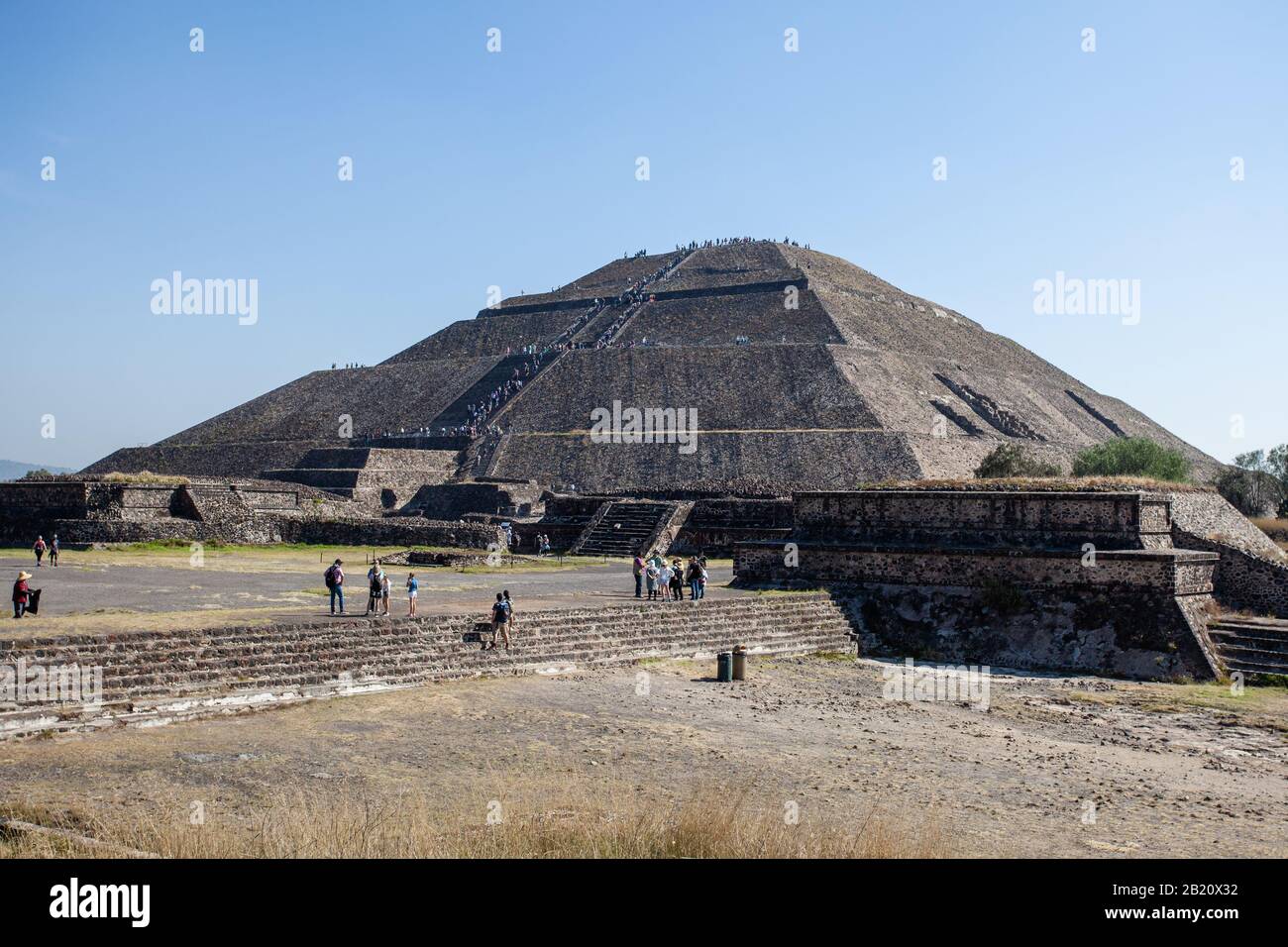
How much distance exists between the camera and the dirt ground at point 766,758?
9.19m

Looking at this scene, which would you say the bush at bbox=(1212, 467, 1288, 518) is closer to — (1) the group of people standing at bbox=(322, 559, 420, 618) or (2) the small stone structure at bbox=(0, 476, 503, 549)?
(2) the small stone structure at bbox=(0, 476, 503, 549)

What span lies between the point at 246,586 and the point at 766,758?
1273cm

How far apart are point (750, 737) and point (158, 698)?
6.29 meters

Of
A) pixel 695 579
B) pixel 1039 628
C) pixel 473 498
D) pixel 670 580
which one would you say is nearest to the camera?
pixel 1039 628

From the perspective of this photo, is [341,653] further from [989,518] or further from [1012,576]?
[989,518]

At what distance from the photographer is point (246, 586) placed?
20.9 meters

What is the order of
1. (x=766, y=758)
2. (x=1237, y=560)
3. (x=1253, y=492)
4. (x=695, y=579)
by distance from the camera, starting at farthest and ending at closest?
(x=1253, y=492) → (x=1237, y=560) → (x=695, y=579) → (x=766, y=758)

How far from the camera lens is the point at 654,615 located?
18.5 meters

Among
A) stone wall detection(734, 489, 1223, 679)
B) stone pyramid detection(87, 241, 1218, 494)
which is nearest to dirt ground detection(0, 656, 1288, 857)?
stone wall detection(734, 489, 1223, 679)

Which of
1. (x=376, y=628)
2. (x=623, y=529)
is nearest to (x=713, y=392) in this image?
(x=623, y=529)

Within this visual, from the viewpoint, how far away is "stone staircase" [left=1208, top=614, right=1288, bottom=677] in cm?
1773

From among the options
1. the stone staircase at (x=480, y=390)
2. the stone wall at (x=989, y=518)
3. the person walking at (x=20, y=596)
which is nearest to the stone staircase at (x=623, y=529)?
the stone wall at (x=989, y=518)

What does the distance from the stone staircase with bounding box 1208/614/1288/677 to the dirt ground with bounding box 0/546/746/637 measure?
8.42m
